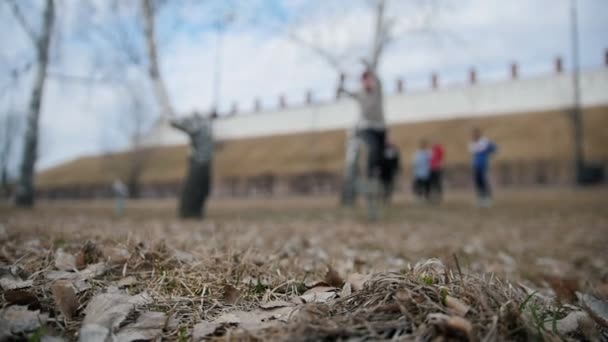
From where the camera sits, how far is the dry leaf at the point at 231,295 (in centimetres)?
166

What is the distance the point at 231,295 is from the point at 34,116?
13.7 m

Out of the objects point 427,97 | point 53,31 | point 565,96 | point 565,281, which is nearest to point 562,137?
point 565,96

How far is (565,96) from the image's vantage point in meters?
47.9

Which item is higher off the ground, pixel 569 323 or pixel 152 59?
pixel 152 59

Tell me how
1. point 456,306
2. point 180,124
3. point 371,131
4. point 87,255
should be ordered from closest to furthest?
1. point 456,306
2. point 87,255
3. point 371,131
4. point 180,124

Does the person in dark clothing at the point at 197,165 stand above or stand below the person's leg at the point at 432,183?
above

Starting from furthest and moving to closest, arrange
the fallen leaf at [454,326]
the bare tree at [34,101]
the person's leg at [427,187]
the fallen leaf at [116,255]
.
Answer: the person's leg at [427,187] < the bare tree at [34,101] < the fallen leaf at [116,255] < the fallen leaf at [454,326]

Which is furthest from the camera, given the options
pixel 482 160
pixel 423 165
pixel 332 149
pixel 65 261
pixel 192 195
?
pixel 332 149

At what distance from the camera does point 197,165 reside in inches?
388

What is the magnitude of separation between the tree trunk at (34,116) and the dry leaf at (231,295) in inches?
416

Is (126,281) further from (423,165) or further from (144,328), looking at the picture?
(423,165)

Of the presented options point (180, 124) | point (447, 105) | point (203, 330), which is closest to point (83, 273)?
point (203, 330)

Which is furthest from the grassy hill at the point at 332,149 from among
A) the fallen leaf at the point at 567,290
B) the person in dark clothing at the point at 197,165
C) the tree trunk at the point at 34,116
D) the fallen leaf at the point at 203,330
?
the fallen leaf at the point at 203,330

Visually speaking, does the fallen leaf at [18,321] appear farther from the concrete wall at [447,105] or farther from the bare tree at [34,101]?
the concrete wall at [447,105]
